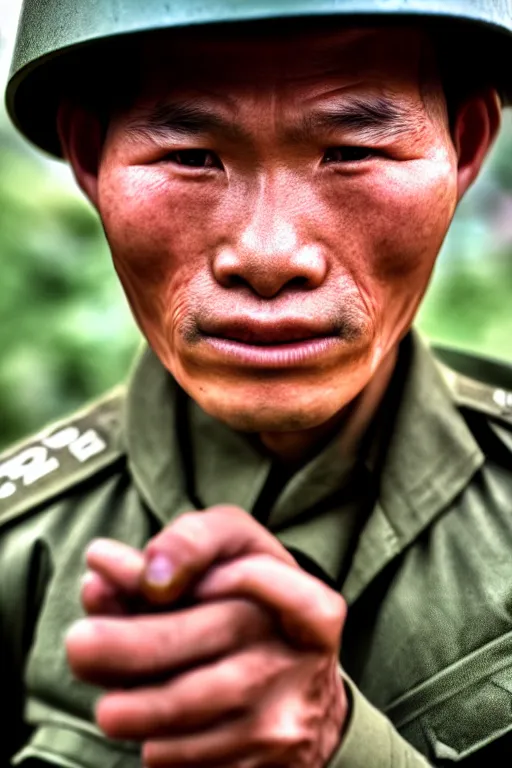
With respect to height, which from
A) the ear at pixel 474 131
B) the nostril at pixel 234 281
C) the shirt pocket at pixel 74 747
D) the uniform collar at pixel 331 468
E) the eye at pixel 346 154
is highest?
the eye at pixel 346 154

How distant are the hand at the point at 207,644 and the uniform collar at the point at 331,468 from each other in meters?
0.33

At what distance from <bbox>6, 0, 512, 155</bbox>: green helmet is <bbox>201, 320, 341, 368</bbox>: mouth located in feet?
0.88

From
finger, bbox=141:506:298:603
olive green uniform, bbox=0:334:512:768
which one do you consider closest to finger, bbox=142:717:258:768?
finger, bbox=141:506:298:603

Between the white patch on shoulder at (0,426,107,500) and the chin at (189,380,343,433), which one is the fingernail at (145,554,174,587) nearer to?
the chin at (189,380,343,433)

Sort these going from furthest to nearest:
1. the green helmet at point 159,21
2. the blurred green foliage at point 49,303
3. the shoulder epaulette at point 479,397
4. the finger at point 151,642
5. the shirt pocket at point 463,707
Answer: the blurred green foliage at point 49,303, the shoulder epaulette at point 479,397, the shirt pocket at point 463,707, the green helmet at point 159,21, the finger at point 151,642

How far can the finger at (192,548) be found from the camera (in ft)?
2.34

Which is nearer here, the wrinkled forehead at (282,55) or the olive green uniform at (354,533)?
the wrinkled forehead at (282,55)

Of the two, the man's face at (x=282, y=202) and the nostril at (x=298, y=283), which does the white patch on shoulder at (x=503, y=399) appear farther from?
the nostril at (x=298, y=283)

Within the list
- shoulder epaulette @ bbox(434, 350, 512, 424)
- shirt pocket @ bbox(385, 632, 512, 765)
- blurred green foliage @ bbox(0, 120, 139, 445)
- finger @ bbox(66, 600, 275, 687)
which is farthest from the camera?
blurred green foliage @ bbox(0, 120, 139, 445)

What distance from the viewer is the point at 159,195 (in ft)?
3.19

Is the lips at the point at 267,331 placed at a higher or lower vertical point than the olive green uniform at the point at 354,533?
higher

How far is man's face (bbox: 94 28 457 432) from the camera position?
0.92m

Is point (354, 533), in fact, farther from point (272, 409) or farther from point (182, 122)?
point (182, 122)

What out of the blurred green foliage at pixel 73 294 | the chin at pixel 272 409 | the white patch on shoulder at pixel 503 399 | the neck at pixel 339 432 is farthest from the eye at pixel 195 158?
the blurred green foliage at pixel 73 294
